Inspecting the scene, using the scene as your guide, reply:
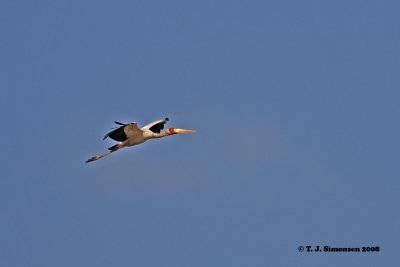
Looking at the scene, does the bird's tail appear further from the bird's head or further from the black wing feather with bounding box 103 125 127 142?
the bird's head

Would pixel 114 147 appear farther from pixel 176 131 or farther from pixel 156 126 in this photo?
pixel 176 131

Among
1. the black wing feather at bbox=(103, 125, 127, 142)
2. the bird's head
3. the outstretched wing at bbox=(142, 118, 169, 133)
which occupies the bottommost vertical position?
the black wing feather at bbox=(103, 125, 127, 142)

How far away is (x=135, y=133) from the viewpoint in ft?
324

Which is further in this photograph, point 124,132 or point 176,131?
point 176,131

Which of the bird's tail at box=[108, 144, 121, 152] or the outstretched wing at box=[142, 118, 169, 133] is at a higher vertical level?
the outstretched wing at box=[142, 118, 169, 133]

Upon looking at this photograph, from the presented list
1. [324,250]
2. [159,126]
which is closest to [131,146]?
[159,126]

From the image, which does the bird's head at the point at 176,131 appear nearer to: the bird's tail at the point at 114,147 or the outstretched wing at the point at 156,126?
the outstretched wing at the point at 156,126

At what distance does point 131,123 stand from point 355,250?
18739mm

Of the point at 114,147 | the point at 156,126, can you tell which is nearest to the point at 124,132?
the point at 114,147

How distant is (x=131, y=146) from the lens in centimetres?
10075

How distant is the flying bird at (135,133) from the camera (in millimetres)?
96375

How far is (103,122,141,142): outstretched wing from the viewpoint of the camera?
95.4 metres

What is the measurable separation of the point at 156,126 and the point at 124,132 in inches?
208

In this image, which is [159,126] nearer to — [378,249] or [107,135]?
[107,135]
